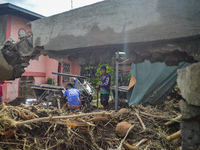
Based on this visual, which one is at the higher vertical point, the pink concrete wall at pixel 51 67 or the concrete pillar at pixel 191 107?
the pink concrete wall at pixel 51 67

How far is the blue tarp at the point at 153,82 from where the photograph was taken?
465 centimetres

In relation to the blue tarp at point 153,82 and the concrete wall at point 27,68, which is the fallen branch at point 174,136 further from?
the concrete wall at point 27,68

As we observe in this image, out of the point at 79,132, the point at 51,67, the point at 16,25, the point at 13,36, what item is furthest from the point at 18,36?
the point at 79,132

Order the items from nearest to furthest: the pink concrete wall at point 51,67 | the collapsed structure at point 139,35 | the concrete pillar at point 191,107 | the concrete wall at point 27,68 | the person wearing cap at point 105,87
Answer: the concrete pillar at point 191,107
the collapsed structure at point 139,35
the person wearing cap at point 105,87
the concrete wall at point 27,68
the pink concrete wall at point 51,67

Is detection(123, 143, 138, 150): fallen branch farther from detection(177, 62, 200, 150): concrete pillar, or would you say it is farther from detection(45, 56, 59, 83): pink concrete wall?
detection(45, 56, 59, 83): pink concrete wall

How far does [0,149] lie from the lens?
7.07ft

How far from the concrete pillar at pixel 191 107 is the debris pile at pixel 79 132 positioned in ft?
1.38

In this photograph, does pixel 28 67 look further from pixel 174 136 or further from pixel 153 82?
pixel 174 136

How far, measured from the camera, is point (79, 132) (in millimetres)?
2719

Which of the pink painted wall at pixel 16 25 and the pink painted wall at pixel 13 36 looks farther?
the pink painted wall at pixel 16 25

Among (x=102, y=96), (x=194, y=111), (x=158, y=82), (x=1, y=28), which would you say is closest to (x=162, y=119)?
(x=194, y=111)

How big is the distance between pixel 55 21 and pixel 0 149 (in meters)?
2.80

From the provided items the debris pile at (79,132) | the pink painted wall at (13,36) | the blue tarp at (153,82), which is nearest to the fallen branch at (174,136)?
the debris pile at (79,132)

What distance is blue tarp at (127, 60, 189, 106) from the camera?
465cm
